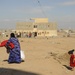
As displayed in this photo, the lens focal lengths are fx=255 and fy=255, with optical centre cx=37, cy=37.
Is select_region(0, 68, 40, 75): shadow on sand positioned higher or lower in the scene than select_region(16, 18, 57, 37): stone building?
lower

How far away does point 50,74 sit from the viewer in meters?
9.04

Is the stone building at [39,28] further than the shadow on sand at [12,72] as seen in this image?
Yes

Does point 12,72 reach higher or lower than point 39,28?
lower

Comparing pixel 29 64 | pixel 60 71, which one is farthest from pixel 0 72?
pixel 60 71

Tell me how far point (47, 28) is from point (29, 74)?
43242 millimetres

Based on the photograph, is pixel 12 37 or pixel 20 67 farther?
pixel 12 37

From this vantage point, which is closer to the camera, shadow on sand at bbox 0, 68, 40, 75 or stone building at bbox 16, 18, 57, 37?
shadow on sand at bbox 0, 68, 40, 75

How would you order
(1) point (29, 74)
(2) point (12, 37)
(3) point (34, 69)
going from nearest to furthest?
(1) point (29, 74), (3) point (34, 69), (2) point (12, 37)

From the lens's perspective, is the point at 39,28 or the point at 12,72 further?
the point at 39,28

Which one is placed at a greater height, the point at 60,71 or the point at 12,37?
the point at 12,37

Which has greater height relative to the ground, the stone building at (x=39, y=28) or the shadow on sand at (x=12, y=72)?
the stone building at (x=39, y=28)

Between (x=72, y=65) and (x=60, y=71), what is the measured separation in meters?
1.25

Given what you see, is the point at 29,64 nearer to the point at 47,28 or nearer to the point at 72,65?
the point at 72,65

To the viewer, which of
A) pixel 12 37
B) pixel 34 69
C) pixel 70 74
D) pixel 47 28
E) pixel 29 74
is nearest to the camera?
pixel 29 74
